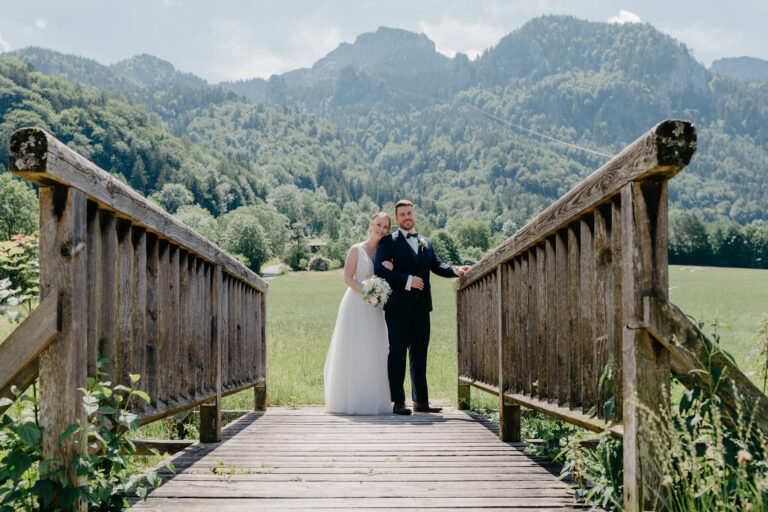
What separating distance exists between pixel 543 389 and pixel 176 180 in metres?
123

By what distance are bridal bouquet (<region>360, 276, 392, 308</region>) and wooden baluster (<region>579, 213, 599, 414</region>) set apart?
352 cm

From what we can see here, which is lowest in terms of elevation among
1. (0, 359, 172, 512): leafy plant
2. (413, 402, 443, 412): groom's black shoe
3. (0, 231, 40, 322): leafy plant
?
(413, 402, 443, 412): groom's black shoe

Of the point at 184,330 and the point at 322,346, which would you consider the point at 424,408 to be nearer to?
the point at 184,330

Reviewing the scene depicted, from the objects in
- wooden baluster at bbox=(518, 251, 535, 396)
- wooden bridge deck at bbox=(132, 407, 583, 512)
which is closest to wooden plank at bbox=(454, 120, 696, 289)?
wooden baluster at bbox=(518, 251, 535, 396)

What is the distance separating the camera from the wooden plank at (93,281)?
8.37ft

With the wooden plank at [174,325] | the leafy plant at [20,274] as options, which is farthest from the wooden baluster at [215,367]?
the leafy plant at [20,274]

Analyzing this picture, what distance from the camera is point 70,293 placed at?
2.36 meters

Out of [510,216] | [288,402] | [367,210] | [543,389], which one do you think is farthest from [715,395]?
[367,210]

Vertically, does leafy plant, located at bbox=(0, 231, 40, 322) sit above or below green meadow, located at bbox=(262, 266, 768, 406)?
above

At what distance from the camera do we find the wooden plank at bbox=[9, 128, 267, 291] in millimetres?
2162

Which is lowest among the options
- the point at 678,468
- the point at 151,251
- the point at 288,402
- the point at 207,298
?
the point at 288,402

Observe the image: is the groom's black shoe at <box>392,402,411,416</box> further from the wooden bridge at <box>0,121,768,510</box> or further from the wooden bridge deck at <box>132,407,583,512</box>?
the wooden bridge deck at <box>132,407,583,512</box>

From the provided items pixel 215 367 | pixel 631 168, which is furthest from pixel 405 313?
pixel 631 168

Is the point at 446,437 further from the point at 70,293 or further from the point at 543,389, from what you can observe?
the point at 70,293
